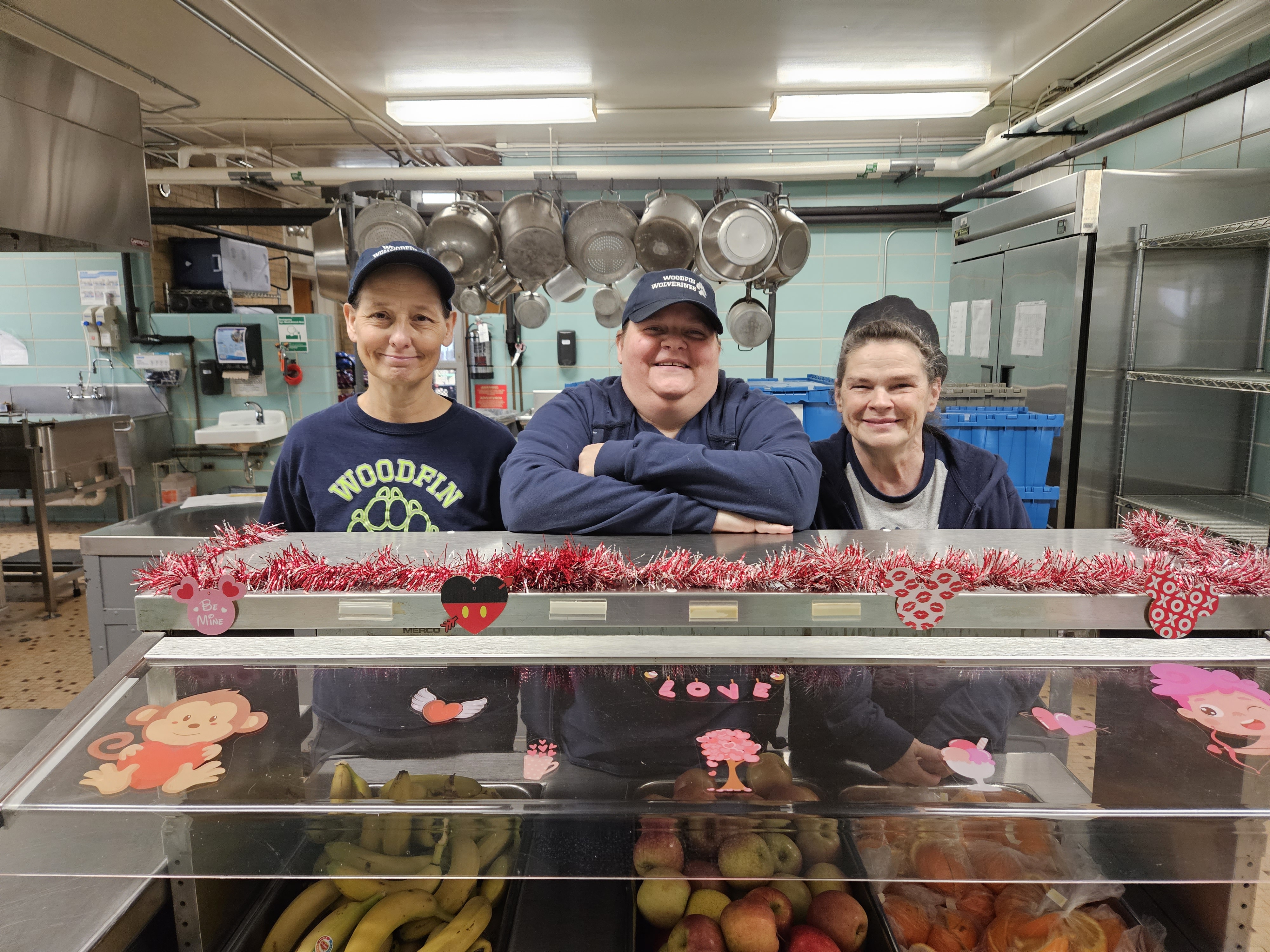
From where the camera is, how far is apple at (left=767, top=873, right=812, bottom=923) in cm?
90

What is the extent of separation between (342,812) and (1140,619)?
1.02 m

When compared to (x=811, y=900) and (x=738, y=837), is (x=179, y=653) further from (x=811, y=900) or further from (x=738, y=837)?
(x=811, y=900)

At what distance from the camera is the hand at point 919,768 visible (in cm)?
75

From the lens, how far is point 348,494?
1660 millimetres

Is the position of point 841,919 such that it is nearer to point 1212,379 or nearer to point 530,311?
point 1212,379

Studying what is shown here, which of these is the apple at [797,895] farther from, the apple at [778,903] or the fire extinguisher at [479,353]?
the fire extinguisher at [479,353]

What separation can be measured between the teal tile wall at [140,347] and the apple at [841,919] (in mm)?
5415

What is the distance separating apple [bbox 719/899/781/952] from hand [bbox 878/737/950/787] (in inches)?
10.8

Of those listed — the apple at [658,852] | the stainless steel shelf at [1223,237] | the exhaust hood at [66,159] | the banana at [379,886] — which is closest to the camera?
the apple at [658,852]

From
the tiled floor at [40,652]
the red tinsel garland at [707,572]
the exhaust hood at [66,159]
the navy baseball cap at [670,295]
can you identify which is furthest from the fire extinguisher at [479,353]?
the red tinsel garland at [707,572]

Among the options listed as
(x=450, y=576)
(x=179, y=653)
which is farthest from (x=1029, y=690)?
(x=179, y=653)

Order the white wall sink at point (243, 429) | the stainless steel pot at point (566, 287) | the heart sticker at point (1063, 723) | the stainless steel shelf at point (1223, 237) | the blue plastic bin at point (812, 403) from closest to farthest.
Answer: the heart sticker at point (1063, 723), the stainless steel shelf at point (1223, 237), the blue plastic bin at point (812, 403), the stainless steel pot at point (566, 287), the white wall sink at point (243, 429)

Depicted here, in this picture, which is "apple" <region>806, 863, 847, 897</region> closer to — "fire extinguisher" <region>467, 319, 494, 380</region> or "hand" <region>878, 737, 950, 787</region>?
"hand" <region>878, 737, 950, 787</region>

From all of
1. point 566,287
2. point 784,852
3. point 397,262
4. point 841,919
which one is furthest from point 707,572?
point 566,287
